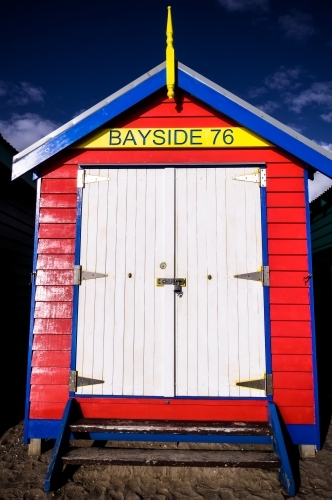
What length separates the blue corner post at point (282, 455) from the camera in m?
2.82

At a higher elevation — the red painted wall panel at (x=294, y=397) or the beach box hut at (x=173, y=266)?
the beach box hut at (x=173, y=266)

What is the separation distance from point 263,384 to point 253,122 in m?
3.02

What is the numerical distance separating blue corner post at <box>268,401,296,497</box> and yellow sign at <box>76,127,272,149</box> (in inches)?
121

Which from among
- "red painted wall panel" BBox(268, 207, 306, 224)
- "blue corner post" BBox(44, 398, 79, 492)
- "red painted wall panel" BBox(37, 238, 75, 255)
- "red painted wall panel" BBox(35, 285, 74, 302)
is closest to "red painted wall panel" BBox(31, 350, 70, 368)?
"blue corner post" BBox(44, 398, 79, 492)

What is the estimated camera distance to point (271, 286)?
3.75 meters

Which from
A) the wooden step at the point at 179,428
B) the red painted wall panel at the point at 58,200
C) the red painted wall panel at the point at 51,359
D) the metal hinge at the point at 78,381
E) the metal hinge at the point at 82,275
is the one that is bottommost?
the wooden step at the point at 179,428

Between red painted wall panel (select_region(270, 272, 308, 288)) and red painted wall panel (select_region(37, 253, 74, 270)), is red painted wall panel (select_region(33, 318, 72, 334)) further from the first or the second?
red painted wall panel (select_region(270, 272, 308, 288))

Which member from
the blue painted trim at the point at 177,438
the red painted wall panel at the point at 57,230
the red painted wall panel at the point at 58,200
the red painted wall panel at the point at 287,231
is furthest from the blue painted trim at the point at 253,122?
the blue painted trim at the point at 177,438

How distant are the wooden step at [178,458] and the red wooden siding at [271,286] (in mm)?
533

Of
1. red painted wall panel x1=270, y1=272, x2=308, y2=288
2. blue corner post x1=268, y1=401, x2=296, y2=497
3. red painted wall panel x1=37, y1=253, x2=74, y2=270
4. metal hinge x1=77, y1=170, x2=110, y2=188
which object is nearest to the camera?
blue corner post x1=268, y1=401, x2=296, y2=497

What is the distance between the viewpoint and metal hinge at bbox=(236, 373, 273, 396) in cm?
361

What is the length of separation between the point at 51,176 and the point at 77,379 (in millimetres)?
2445

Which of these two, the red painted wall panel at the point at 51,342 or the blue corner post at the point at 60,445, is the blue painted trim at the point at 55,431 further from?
the red painted wall panel at the point at 51,342

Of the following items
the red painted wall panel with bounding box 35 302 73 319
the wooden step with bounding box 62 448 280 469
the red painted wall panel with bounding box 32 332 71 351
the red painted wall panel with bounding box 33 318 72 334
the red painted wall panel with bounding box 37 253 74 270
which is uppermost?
the red painted wall panel with bounding box 37 253 74 270
